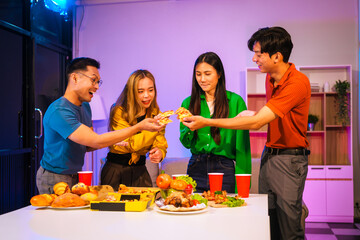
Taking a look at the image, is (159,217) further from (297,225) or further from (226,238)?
(297,225)

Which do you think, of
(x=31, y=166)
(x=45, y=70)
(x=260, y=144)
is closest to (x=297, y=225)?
(x=260, y=144)

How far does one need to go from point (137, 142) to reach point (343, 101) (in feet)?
13.3

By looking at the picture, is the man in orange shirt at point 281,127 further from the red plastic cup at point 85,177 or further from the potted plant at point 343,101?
the potted plant at point 343,101

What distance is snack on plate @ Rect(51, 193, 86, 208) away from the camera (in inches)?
76.1

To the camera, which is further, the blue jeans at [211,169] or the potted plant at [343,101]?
the potted plant at [343,101]

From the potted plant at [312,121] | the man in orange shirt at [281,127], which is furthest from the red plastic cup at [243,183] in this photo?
the potted plant at [312,121]

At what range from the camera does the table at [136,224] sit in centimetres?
150

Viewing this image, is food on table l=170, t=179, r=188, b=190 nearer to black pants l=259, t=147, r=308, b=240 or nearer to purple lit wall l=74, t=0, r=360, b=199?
black pants l=259, t=147, r=308, b=240

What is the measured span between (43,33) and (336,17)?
463 centimetres

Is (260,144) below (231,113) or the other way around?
below

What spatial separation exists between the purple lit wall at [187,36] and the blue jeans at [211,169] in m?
3.67

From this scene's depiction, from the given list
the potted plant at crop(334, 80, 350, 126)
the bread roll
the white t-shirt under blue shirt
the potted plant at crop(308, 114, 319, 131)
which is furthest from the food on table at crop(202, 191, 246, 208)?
the potted plant at crop(334, 80, 350, 126)

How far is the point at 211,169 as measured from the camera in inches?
105

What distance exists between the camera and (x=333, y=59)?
6.07 metres
